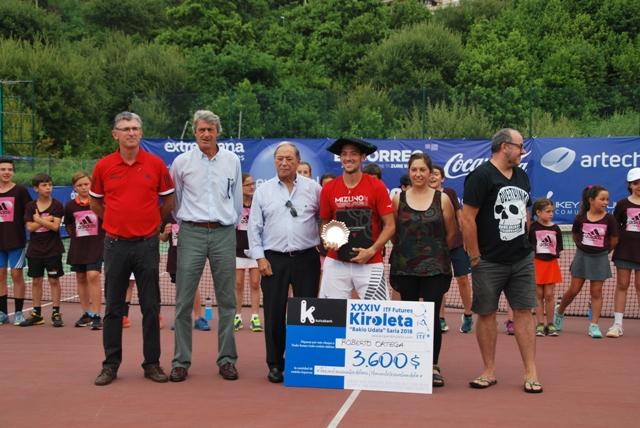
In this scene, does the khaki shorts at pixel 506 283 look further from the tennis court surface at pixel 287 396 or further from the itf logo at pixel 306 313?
the itf logo at pixel 306 313

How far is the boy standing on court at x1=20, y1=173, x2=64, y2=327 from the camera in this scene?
10250 millimetres

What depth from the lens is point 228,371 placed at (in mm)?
7145

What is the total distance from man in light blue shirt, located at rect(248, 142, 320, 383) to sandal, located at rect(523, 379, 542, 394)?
1.86 m

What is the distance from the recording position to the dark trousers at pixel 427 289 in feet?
22.8

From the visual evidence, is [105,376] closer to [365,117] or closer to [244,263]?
[244,263]

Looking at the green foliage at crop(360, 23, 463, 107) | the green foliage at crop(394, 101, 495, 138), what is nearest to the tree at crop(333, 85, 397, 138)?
the green foliage at crop(394, 101, 495, 138)

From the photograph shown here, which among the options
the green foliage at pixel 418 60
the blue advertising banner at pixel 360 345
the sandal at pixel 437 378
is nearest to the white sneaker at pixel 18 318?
the blue advertising banner at pixel 360 345

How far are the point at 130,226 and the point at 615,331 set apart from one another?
5478mm

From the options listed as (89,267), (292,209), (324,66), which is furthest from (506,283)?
(324,66)

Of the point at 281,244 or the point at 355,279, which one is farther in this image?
the point at 281,244

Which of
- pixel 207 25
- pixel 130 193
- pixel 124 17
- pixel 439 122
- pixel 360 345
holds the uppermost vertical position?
pixel 124 17

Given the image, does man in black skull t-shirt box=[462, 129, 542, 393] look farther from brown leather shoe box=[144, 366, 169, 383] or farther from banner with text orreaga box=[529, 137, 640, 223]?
banner with text orreaga box=[529, 137, 640, 223]

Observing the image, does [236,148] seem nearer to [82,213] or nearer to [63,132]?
[82,213]

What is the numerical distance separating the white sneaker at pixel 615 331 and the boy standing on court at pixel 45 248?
6304mm
